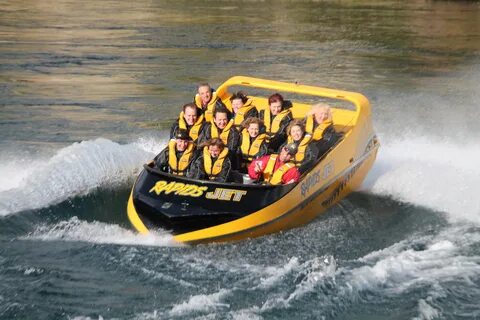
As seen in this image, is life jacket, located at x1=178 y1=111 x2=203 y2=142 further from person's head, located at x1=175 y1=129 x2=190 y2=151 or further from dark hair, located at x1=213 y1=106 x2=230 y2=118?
person's head, located at x1=175 y1=129 x2=190 y2=151

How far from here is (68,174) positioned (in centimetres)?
1307

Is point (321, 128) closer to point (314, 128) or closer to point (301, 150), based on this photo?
point (314, 128)

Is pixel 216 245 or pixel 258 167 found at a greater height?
pixel 258 167

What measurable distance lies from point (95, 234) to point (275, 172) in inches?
96.4

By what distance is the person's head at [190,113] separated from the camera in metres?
13.1

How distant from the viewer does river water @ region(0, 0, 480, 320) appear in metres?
9.64

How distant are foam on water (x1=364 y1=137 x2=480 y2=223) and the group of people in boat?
58.3 inches

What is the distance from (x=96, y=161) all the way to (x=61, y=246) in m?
2.95

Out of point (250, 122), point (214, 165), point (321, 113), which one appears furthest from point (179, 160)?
point (321, 113)

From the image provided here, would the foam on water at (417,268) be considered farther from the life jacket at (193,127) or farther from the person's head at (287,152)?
the life jacket at (193,127)

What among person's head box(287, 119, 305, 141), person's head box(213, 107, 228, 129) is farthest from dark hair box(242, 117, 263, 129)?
person's head box(287, 119, 305, 141)

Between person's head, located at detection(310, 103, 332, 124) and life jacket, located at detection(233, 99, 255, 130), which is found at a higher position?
person's head, located at detection(310, 103, 332, 124)

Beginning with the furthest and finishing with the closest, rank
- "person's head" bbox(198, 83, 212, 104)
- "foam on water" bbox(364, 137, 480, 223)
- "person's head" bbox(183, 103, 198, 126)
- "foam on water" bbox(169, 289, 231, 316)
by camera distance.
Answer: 1. "person's head" bbox(198, 83, 212, 104)
2. "foam on water" bbox(364, 137, 480, 223)
3. "person's head" bbox(183, 103, 198, 126)
4. "foam on water" bbox(169, 289, 231, 316)

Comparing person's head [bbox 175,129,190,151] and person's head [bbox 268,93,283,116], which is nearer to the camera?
person's head [bbox 175,129,190,151]
